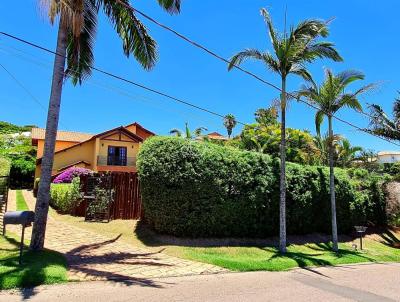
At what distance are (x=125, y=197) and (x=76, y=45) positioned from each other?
6127 mm

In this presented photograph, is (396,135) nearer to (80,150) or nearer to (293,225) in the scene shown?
(293,225)

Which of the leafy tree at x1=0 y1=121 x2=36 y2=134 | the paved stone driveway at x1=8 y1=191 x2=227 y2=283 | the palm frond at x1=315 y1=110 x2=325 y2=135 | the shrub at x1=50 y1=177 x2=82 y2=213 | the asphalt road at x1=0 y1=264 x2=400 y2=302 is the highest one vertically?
the leafy tree at x1=0 y1=121 x2=36 y2=134

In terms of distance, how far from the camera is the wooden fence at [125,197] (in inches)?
565

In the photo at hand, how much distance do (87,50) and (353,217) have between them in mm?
14434

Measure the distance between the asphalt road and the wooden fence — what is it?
6391 millimetres

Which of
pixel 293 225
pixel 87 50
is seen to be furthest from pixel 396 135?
pixel 87 50

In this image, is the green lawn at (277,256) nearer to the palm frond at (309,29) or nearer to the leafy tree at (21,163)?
the palm frond at (309,29)

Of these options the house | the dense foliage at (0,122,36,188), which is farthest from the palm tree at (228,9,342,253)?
the dense foliage at (0,122,36,188)

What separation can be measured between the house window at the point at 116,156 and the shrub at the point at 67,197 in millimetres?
19105

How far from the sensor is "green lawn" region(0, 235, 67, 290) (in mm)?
6730

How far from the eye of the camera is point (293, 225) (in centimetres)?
1495

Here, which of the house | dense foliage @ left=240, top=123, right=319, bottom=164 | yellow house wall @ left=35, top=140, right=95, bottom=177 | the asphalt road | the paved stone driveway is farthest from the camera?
the house

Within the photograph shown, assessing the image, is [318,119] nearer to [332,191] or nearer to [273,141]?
[332,191]

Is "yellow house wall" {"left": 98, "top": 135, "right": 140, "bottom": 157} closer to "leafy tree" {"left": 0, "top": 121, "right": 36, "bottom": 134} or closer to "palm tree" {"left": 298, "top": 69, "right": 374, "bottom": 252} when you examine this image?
"leafy tree" {"left": 0, "top": 121, "right": 36, "bottom": 134}
